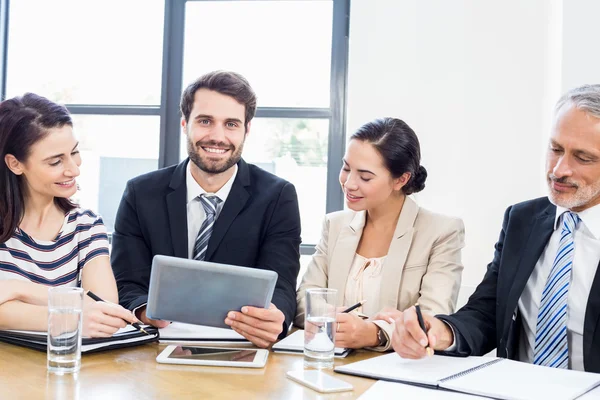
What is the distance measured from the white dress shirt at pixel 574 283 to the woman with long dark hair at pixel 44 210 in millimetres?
1260

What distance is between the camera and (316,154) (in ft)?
12.8

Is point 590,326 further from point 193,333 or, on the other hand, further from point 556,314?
point 193,333

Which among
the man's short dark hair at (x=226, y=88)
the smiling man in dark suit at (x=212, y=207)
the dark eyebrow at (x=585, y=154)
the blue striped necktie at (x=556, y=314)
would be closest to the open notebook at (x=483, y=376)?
the blue striped necktie at (x=556, y=314)

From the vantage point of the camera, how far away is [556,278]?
5.79 ft

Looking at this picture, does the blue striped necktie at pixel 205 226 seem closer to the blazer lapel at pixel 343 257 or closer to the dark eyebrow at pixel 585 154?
the blazer lapel at pixel 343 257

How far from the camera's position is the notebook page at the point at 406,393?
1.20 m

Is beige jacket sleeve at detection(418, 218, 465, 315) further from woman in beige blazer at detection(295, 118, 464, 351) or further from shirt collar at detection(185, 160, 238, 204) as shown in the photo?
shirt collar at detection(185, 160, 238, 204)

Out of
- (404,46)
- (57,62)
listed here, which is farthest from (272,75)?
(57,62)

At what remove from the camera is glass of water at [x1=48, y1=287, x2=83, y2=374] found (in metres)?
1.33

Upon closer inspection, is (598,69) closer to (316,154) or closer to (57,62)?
(316,154)

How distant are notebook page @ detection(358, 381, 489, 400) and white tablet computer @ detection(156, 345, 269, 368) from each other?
11.7 inches

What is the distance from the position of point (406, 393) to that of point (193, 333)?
700 mm

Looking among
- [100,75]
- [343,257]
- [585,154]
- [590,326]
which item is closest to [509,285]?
[590,326]

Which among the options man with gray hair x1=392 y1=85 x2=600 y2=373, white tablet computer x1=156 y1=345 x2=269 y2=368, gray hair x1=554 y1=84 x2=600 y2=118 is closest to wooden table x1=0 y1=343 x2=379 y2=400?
white tablet computer x1=156 y1=345 x2=269 y2=368
